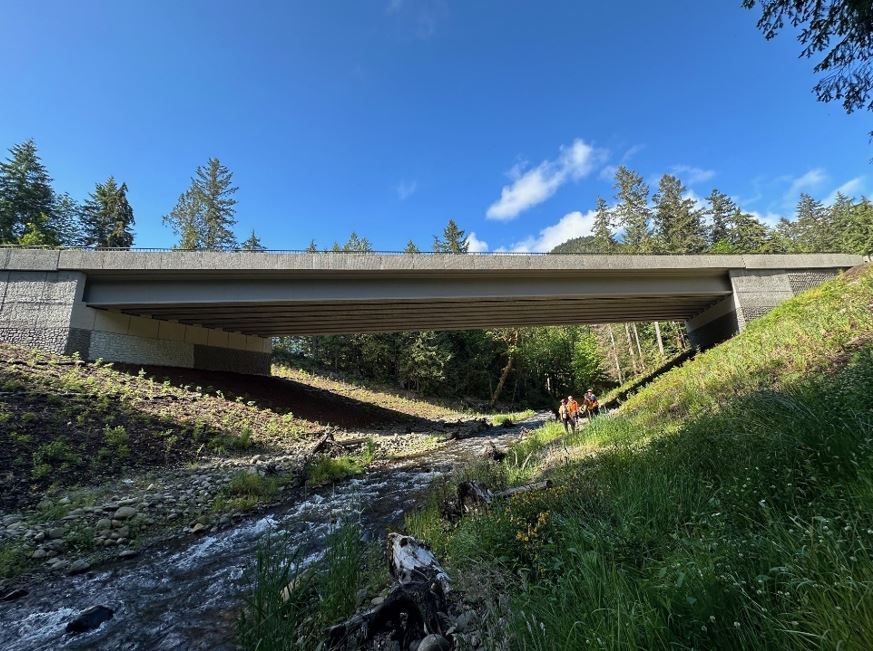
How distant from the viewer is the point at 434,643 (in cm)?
309

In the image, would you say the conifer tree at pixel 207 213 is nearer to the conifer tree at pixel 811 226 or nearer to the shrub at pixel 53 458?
the shrub at pixel 53 458

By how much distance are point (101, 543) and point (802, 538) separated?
30.4 ft

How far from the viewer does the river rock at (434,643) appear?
305 centimetres

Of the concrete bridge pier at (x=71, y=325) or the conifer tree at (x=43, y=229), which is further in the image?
the conifer tree at (x=43, y=229)

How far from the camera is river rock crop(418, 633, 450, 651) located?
3053 millimetres

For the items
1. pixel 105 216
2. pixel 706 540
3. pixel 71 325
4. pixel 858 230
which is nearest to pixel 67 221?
pixel 105 216

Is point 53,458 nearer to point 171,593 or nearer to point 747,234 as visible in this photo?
point 171,593

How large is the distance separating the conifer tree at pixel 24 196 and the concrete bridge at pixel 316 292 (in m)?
36.2

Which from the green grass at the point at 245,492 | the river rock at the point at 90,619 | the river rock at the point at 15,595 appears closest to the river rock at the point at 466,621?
the river rock at the point at 90,619

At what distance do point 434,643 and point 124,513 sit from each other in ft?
24.6

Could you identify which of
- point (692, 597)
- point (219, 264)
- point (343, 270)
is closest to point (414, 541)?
point (692, 597)

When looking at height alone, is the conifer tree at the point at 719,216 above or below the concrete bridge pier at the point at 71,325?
above

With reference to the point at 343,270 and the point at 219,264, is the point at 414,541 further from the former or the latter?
the point at 219,264

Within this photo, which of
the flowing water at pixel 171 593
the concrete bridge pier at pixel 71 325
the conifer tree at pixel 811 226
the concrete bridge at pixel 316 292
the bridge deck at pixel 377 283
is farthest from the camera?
the conifer tree at pixel 811 226
